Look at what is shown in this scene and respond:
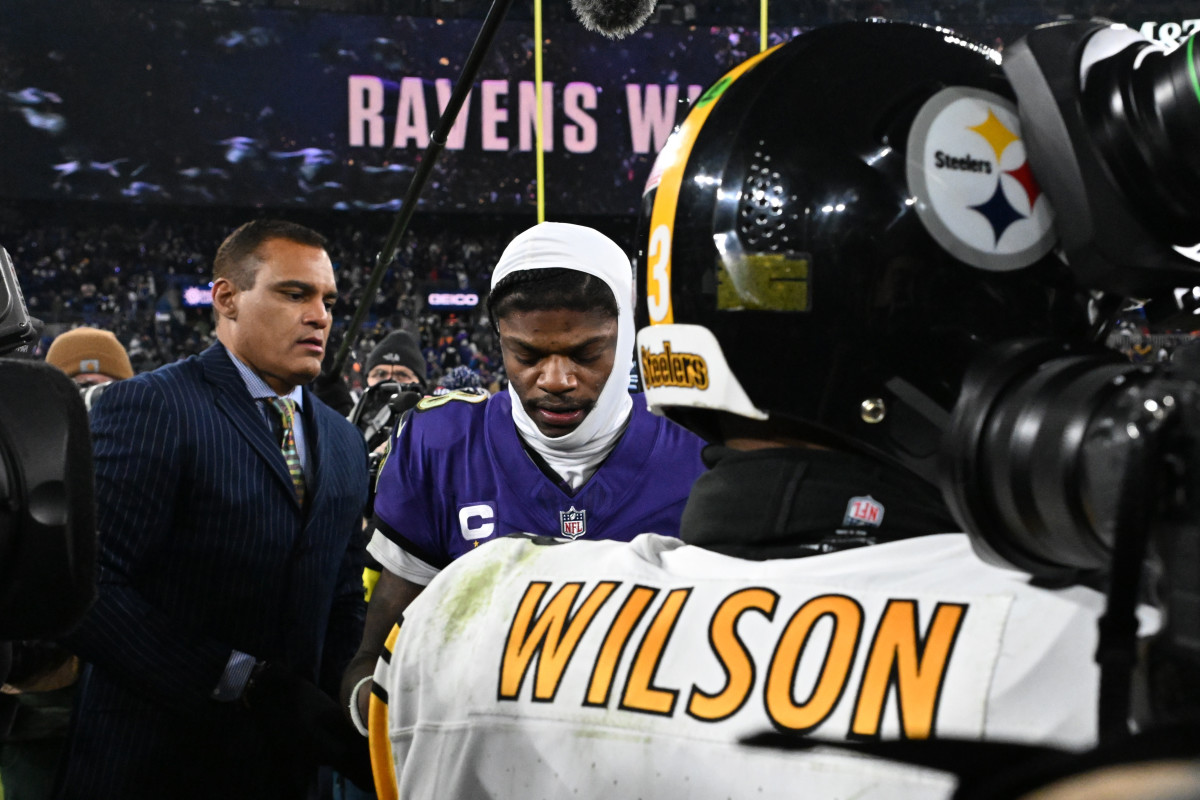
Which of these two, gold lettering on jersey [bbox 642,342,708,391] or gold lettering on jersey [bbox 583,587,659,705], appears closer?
gold lettering on jersey [bbox 583,587,659,705]

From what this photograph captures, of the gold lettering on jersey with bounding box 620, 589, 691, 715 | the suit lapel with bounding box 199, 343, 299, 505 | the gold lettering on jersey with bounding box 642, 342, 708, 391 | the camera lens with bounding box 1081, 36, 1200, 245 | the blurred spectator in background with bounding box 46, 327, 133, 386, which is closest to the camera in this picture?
the camera lens with bounding box 1081, 36, 1200, 245

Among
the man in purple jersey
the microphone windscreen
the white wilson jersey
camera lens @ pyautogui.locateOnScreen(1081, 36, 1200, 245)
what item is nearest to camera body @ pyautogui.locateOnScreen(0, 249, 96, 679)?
the white wilson jersey

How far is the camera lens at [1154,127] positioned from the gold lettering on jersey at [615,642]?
17.9 inches

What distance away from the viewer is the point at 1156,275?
2.58ft

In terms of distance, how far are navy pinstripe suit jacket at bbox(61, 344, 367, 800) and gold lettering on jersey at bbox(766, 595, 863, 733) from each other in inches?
60.1

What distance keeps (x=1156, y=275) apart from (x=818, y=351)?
253mm

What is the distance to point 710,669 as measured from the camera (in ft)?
2.54

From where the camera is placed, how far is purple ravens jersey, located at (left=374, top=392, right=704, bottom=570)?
1.88 meters

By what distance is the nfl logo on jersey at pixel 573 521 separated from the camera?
Answer: 1867 millimetres

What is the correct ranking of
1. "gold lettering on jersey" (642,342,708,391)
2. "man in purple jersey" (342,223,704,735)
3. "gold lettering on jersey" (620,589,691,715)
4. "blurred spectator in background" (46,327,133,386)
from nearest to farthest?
1. "gold lettering on jersey" (620,589,691,715)
2. "gold lettering on jersey" (642,342,708,391)
3. "man in purple jersey" (342,223,704,735)
4. "blurred spectator in background" (46,327,133,386)

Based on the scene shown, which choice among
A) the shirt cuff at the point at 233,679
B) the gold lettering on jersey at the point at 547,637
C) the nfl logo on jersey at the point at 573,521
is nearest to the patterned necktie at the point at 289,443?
the shirt cuff at the point at 233,679

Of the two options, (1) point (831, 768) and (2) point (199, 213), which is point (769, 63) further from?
(2) point (199, 213)

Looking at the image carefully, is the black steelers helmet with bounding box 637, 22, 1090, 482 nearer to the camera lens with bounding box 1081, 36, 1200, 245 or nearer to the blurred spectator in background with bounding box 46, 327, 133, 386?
the camera lens with bounding box 1081, 36, 1200, 245

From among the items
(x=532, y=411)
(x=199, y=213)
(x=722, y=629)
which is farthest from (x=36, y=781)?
(x=199, y=213)
